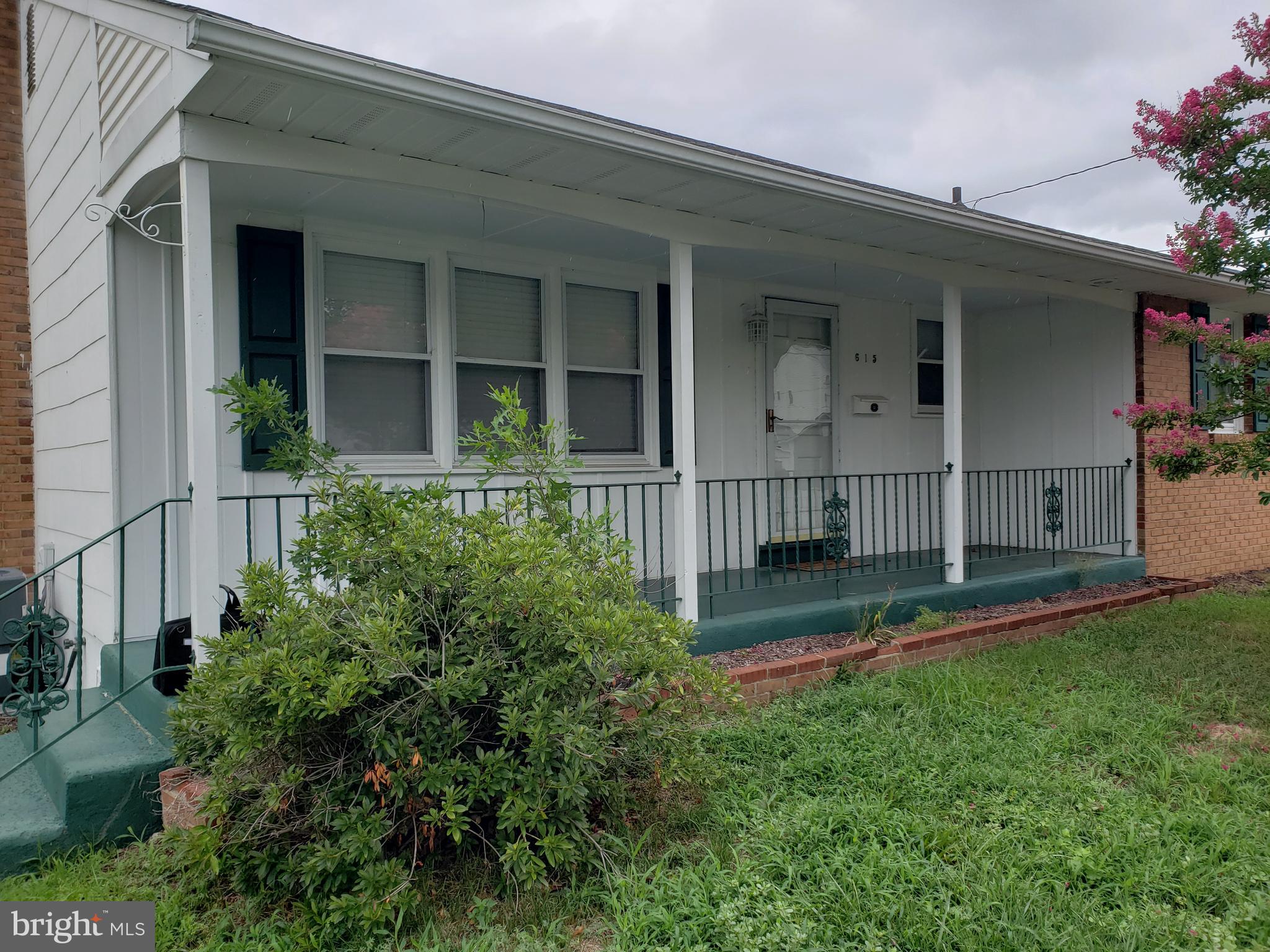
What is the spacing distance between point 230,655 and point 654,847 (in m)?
1.62

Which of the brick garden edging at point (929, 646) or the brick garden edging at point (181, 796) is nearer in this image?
the brick garden edging at point (181, 796)

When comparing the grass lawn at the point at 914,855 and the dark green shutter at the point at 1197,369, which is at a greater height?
the dark green shutter at the point at 1197,369

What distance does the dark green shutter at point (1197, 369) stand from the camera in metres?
8.41

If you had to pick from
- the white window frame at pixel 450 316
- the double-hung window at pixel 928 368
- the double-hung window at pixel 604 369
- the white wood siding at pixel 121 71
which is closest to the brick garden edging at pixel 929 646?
the white window frame at pixel 450 316

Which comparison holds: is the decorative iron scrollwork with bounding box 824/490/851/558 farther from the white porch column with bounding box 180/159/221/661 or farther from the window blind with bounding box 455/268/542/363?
the white porch column with bounding box 180/159/221/661

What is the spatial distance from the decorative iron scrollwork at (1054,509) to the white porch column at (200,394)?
21.5ft

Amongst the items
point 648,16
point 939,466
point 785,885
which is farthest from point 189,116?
point 648,16

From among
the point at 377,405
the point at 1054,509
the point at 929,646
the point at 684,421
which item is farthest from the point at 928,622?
the point at 377,405

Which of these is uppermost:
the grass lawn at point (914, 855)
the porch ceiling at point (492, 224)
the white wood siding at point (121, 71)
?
the white wood siding at point (121, 71)

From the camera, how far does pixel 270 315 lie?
489cm

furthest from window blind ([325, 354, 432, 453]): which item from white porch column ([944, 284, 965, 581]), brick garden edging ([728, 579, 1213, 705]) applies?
white porch column ([944, 284, 965, 581])

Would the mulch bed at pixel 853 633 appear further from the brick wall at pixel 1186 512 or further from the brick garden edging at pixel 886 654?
the brick wall at pixel 1186 512

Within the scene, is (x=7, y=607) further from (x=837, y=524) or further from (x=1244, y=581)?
(x=1244, y=581)

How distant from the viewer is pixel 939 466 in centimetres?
868
